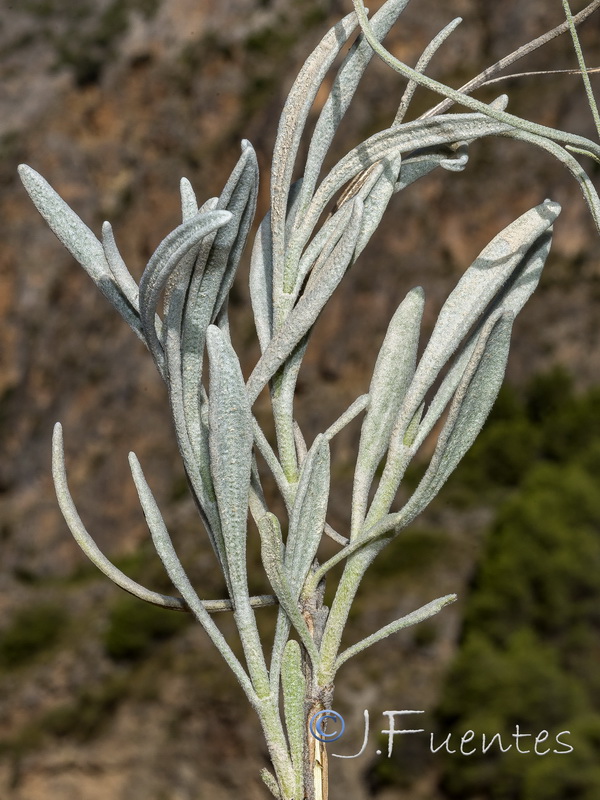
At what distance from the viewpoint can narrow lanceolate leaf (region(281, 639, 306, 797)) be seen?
54 cm

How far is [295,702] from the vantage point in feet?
1.82

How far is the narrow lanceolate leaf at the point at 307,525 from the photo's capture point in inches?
22.3

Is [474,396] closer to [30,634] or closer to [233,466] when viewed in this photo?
[233,466]

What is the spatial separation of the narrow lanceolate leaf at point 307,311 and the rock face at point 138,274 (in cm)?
694

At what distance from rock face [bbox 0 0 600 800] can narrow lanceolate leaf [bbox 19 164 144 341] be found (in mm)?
6933

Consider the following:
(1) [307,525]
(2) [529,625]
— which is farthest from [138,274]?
(1) [307,525]


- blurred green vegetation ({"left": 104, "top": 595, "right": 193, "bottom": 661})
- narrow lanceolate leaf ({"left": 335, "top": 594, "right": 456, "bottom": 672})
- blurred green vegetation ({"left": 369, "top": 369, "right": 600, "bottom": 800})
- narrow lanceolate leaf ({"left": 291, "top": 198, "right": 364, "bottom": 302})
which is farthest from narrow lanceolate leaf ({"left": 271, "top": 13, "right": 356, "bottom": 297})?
blurred green vegetation ({"left": 104, "top": 595, "right": 193, "bottom": 661})

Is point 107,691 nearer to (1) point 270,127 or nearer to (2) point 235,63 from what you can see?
(1) point 270,127

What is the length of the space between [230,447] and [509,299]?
0.71 feet

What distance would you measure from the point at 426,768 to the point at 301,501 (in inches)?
285

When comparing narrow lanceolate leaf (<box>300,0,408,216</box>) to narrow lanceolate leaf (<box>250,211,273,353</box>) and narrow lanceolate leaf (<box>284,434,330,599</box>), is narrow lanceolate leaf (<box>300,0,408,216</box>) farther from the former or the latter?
narrow lanceolate leaf (<box>284,434,330,599</box>)

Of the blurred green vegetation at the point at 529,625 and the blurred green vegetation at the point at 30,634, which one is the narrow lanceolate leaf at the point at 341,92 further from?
the blurred green vegetation at the point at 30,634

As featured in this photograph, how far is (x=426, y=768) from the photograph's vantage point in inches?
281

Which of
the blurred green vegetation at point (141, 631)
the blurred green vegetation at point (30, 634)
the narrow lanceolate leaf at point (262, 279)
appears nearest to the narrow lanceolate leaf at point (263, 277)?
the narrow lanceolate leaf at point (262, 279)
